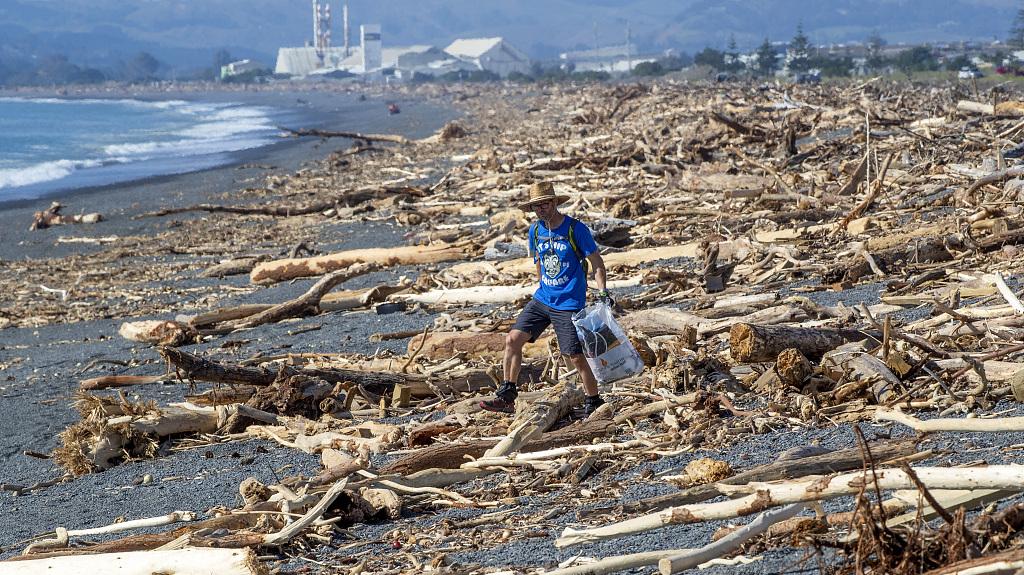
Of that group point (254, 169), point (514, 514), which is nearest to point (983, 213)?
point (514, 514)

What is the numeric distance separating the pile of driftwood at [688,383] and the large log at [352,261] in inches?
1.6

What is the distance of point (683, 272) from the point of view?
9547 millimetres

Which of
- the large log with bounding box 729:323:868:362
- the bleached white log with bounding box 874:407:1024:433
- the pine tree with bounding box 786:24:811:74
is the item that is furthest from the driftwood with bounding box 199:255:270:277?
the pine tree with bounding box 786:24:811:74

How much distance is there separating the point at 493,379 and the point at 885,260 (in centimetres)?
368

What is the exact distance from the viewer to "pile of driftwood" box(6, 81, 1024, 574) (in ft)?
14.1

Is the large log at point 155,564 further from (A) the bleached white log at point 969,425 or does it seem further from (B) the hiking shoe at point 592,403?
(A) the bleached white log at point 969,425

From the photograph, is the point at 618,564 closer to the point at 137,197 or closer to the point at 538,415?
the point at 538,415

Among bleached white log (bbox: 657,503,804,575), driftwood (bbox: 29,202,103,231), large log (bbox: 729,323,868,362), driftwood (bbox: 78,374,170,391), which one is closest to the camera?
bleached white log (bbox: 657,503,804,575)

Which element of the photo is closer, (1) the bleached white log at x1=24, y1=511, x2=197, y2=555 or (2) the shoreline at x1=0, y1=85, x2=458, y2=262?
(1) the bleached white log at x1=24, y1=511, x2=197, y2=555

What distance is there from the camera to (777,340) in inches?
252

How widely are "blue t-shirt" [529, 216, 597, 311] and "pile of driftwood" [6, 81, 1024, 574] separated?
1.88ft

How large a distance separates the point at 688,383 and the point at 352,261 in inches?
304

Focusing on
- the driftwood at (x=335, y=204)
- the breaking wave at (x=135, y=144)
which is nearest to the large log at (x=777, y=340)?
the driftwood at (x=335, y=204)

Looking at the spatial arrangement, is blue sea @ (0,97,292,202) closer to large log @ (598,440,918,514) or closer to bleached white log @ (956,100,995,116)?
bleached white log @ (956,100,995,116)
